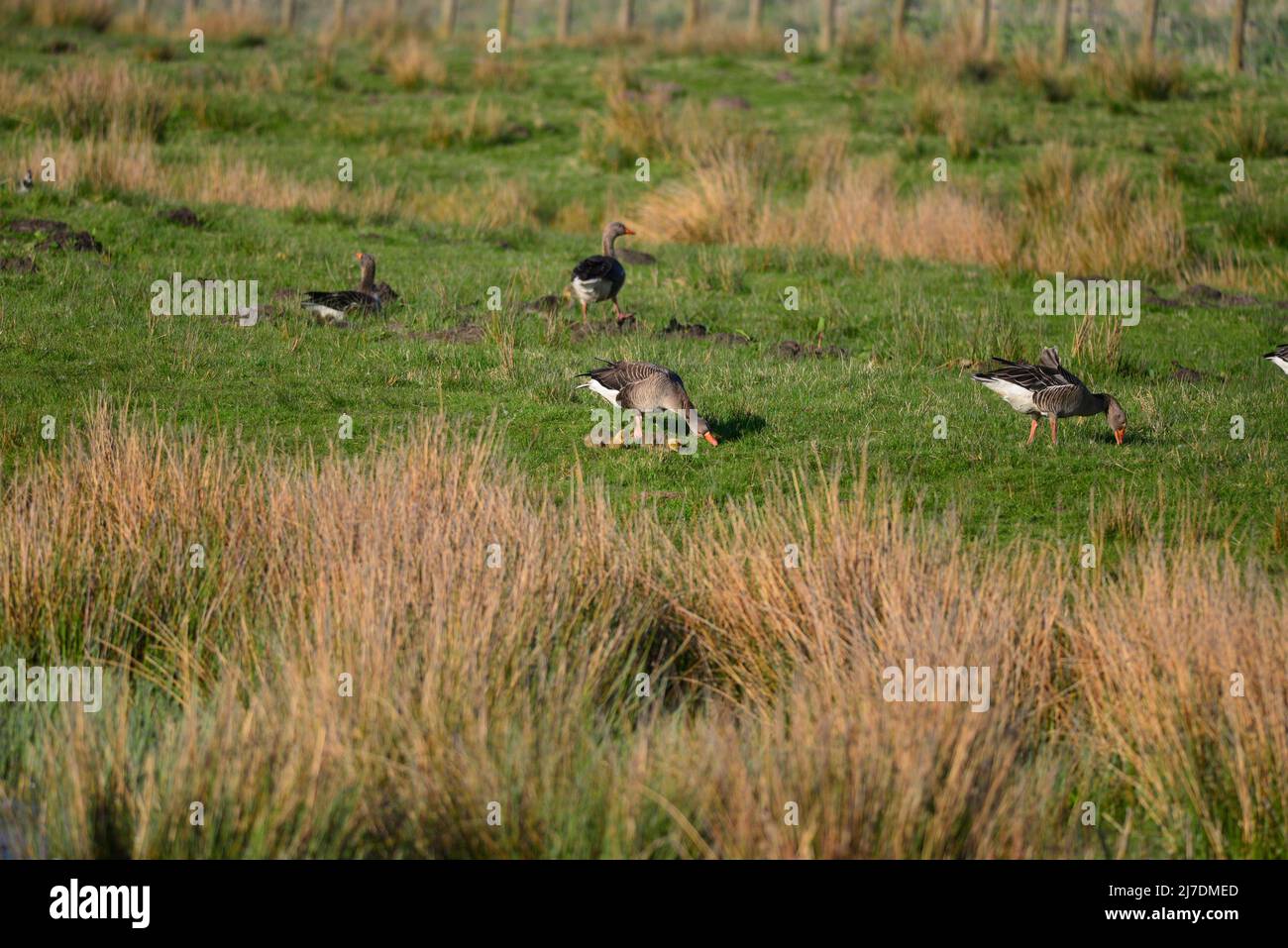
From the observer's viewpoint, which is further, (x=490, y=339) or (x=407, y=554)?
(x=490, y=339)

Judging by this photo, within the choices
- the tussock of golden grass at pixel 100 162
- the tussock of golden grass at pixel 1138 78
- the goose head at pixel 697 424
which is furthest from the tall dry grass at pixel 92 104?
the tussock of golden grass at pixel 1138 78

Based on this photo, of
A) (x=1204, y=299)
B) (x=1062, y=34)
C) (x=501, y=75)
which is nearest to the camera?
(x=1204, y=299)

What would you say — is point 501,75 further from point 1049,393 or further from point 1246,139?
point 1049,393

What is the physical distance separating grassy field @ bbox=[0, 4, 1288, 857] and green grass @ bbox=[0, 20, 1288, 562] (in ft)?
0.23

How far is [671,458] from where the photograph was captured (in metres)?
11.5

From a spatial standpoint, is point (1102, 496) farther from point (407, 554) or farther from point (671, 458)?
point (407, 554)

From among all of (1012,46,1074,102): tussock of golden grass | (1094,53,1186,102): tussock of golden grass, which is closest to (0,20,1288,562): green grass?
(1094,53,1186,102): tussock of golden grass

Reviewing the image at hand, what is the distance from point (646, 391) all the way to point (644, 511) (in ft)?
7.14

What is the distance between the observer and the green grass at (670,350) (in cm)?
1115

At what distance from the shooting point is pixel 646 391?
11203 mm

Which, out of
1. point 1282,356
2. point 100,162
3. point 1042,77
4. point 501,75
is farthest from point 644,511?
point 501,75

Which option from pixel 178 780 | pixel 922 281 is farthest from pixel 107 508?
pixel 922 281
